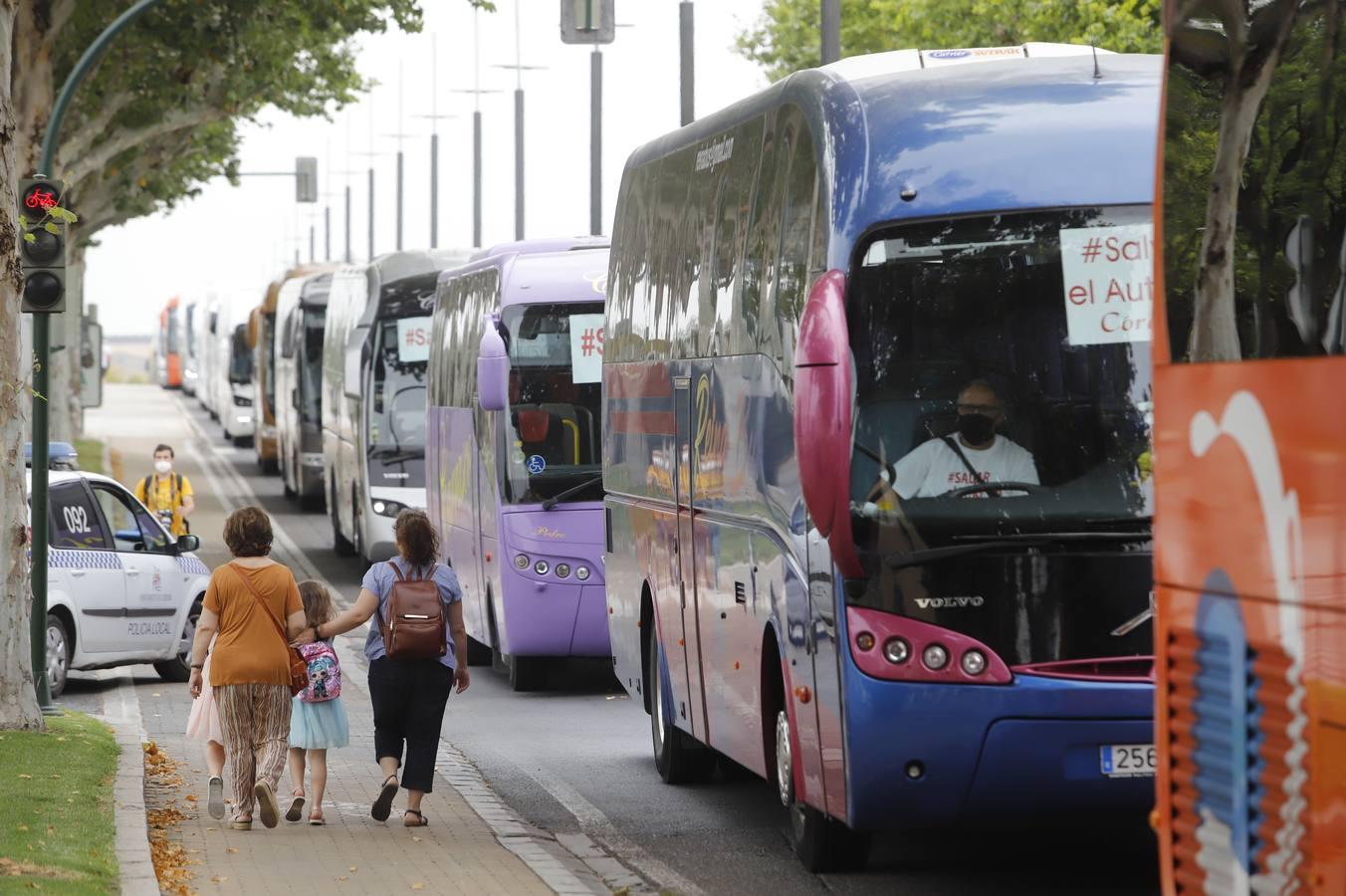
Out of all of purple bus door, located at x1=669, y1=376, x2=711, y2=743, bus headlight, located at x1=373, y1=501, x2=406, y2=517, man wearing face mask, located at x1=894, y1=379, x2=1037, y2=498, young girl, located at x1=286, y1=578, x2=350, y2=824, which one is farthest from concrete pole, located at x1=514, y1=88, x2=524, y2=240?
man wearing face mask, located at x1=894, y1=379, x2=1037, y2=498

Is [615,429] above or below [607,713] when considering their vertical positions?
above

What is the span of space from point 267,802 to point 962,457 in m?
4.04

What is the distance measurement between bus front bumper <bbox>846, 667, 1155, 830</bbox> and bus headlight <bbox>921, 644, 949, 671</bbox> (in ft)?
0.25

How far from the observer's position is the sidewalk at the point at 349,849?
10.4 meters

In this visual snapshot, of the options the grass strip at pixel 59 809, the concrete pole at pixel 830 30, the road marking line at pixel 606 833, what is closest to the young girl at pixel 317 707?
the grass strip at pixel 59 809

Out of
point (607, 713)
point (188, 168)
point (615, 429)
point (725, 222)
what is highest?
point (188, 168)

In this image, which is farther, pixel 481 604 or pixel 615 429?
pixel 481 604

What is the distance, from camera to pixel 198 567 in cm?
2072

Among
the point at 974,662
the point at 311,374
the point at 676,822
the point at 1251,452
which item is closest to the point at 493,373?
the point at 676,822

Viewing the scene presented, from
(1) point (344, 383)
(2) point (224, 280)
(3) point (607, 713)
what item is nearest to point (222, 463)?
(2) point (224, 280)

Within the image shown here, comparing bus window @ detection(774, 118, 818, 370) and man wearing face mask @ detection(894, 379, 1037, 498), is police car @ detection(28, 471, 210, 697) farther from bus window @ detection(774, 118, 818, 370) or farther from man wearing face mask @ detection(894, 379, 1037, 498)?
man wearing face mask @ detection(894, 379, 1037, 498)

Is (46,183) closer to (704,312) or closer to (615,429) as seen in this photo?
(615,429)

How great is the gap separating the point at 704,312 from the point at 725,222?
20.3 inches

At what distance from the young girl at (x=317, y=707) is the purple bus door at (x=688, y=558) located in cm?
178
